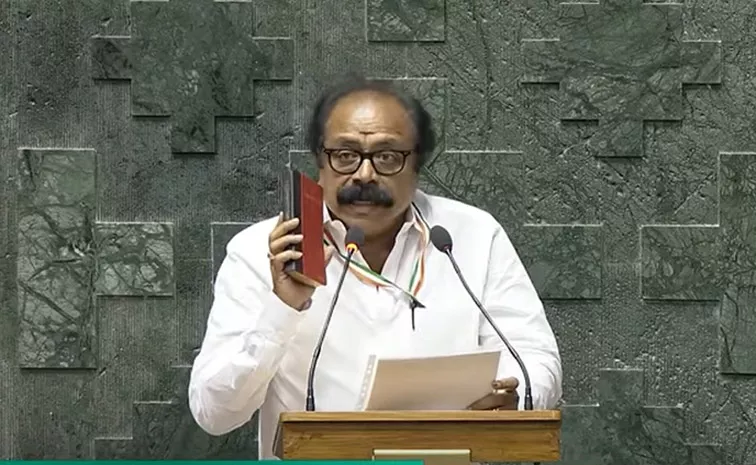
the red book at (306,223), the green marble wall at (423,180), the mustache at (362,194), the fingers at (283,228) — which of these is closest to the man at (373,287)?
the mustache at (362,194)

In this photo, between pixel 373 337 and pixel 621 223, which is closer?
pixel 373 337

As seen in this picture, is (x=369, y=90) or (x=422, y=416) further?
(x=369, y=90)

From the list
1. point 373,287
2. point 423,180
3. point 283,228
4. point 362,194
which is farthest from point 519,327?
point 423,180

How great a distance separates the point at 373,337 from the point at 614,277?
1.42 meters

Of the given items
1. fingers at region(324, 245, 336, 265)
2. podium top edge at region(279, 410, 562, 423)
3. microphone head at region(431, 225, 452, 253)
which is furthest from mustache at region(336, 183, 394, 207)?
podium top edge at region(279, 410, 562, 423)

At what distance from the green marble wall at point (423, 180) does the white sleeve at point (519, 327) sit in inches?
39.5

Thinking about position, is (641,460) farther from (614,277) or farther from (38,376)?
(38,376)

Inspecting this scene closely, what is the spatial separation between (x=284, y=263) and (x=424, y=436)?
1.64 feet

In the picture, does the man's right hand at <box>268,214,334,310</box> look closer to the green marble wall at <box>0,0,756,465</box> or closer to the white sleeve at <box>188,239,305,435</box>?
the white sleeve at <box>188,239,305,435</box>

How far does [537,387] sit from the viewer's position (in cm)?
358

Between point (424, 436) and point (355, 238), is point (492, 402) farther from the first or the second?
point (355, 238)

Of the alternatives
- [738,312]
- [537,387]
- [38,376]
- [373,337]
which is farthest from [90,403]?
[738,312]

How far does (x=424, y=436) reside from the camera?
9.86 ft

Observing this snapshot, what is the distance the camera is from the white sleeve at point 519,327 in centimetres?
362
